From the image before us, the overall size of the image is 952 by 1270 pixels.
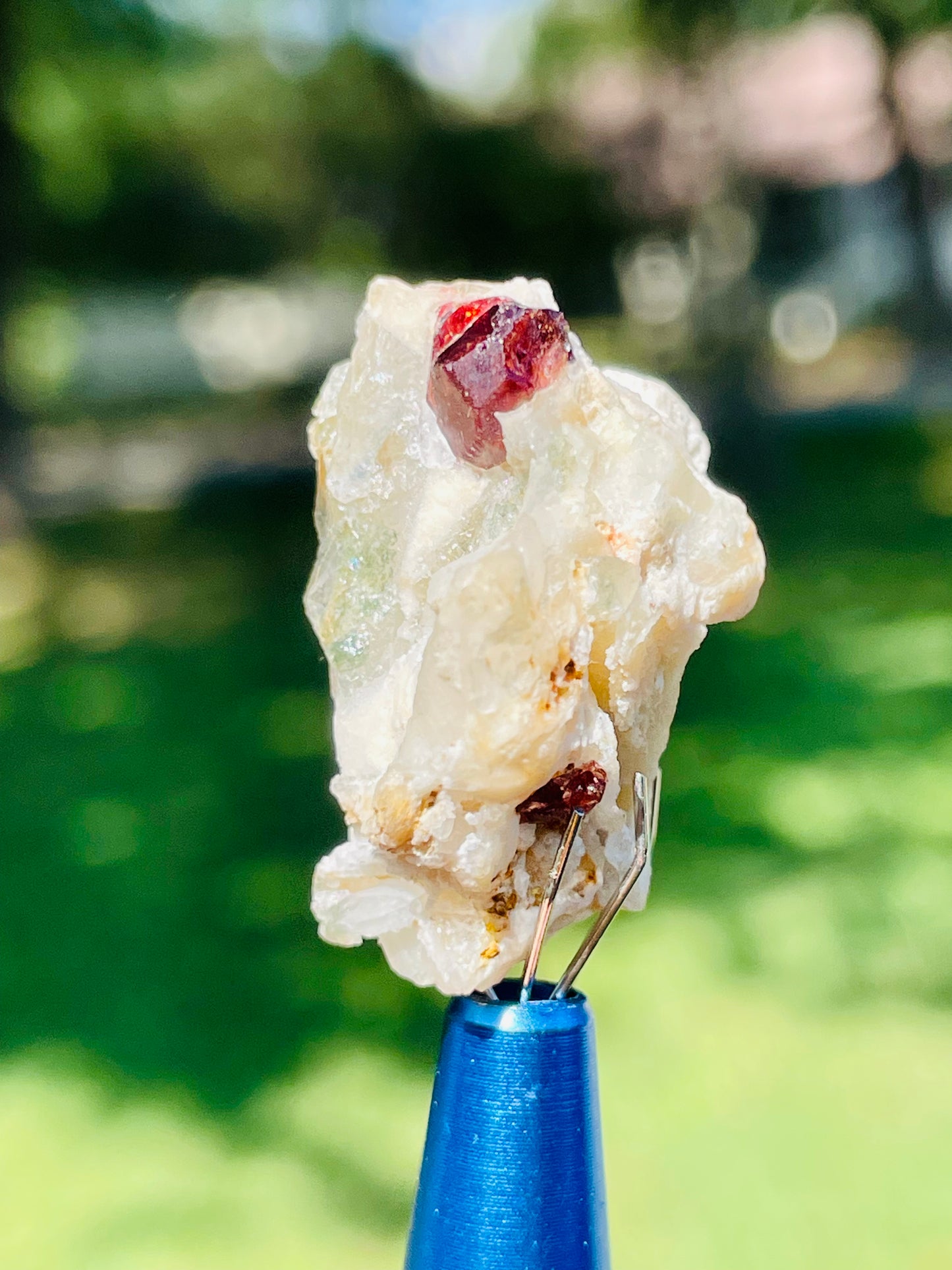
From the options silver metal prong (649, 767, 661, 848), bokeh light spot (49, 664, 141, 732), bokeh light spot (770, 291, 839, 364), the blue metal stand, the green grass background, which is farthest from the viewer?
bokeh light spot (770, 291, 839, 364)

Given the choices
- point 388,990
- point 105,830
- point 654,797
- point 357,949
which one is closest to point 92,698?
point 105,830

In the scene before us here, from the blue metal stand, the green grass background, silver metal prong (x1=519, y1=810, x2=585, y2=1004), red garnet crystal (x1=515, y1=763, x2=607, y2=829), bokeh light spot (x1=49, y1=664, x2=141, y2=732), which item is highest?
red garnet crystal (x1=515, y1=763, x2=607, y2=829)

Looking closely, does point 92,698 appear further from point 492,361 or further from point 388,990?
point 492,361

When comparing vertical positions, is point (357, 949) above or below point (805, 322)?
below

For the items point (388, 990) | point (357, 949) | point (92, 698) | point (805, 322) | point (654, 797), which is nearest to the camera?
point (654, 797)

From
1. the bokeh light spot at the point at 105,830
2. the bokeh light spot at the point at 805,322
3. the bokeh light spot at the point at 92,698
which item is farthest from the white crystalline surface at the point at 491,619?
the bokeh light spot at the point at 805,322

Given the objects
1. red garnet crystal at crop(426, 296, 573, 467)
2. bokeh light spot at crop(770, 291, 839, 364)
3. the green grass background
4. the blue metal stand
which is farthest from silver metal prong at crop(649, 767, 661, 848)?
bokeh light spot at crop(770, 291, 839, 364)

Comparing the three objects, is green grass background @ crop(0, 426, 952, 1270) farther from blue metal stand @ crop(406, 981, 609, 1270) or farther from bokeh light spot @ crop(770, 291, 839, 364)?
bokeh light spot @ crop(770, 291, 839, 364)
